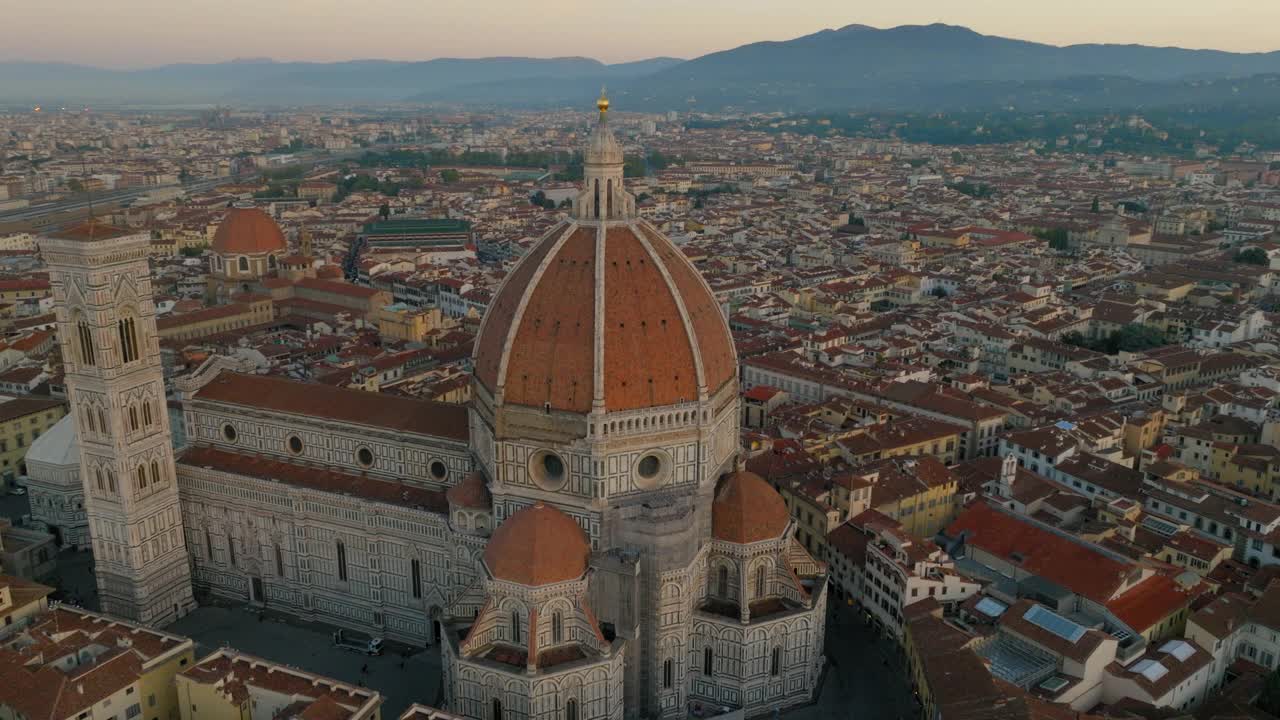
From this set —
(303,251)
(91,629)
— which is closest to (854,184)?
(303,251)

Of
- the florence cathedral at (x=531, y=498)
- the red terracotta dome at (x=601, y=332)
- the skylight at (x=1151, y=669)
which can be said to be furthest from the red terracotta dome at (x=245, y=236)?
the skylight at (x=1151, y=669)

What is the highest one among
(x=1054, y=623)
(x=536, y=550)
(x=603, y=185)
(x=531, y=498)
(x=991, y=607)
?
(x=603, y=185)

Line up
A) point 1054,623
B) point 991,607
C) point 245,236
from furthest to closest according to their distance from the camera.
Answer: point 245,236 → point 991,607 → point 1054,623

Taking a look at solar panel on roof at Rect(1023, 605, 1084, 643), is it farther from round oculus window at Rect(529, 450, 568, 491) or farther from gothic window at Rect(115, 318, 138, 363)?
gothic window at Rect(115, 318, 138, 363)

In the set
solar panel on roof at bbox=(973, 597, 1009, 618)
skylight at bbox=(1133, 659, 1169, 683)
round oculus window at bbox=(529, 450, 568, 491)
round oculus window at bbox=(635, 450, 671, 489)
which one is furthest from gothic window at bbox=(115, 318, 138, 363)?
skylight at bbox=(1133, 659, 1169, 683)

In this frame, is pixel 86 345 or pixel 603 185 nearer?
pixel 603 185

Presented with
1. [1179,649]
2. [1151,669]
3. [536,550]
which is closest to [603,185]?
[536,550]

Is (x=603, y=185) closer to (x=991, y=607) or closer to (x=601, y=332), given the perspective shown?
(x=601, y=332)
